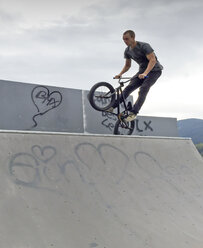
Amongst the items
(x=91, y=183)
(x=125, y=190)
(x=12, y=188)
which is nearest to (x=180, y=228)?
(x=125, y=190)

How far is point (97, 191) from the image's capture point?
4156mm

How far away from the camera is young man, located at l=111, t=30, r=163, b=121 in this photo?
5840 mm

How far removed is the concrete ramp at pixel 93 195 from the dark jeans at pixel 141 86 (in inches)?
30.7

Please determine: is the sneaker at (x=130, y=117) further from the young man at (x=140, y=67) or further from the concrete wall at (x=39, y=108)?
the concrete wall at (x=39, y=108)

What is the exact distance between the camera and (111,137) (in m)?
5.34

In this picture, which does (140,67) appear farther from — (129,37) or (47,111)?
(47,111)

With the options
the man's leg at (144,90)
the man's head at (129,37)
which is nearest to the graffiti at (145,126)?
the man's leg at (144,90)

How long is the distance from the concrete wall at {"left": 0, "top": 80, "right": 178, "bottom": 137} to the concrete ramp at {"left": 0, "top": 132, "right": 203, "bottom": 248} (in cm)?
509

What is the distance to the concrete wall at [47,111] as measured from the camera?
9531 millimetres

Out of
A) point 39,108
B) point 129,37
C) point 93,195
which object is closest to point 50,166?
point 93,195

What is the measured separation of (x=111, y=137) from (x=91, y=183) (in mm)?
1277

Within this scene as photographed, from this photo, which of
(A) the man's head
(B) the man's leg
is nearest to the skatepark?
(B) the man's leg

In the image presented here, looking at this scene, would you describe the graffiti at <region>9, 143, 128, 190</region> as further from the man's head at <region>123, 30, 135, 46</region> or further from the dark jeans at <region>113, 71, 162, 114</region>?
the man's head at <region>123, 30, 135, 46</region>

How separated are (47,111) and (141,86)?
4.93 m
